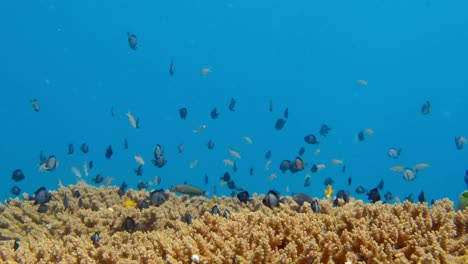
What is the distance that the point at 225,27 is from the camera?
123938 millimetres

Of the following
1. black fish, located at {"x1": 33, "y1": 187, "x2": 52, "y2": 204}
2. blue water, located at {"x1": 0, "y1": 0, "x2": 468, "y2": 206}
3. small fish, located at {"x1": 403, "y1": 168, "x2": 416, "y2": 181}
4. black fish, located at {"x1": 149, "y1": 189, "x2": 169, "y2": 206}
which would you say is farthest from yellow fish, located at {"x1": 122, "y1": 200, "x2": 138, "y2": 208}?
blue water, located at {"x1": 0, "y1": 0, "x2": 468, "y2": 206}

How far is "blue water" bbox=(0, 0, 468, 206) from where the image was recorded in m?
110

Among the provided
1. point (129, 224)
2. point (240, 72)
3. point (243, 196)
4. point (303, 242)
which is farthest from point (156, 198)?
point (240, 72)

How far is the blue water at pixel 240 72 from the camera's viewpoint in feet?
363

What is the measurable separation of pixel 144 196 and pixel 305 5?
117965 millimetres

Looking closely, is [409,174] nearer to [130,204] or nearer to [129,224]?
[130,204]

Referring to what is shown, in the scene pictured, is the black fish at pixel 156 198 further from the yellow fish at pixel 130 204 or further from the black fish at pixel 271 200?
the black fish at pixel 271 200

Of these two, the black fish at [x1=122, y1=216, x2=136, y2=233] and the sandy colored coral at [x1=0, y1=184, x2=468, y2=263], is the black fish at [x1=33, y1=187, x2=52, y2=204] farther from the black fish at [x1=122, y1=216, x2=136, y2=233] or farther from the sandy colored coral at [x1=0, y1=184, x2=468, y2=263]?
the sandy colored coral at [x1=0, y1=184, x2=468, y2=263]

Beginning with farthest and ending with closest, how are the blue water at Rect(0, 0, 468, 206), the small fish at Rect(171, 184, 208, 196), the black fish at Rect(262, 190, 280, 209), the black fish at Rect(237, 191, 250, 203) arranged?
the blue water at Rect(0, 0, 468, 206), the small fish at Rect(171, 184, 208, 196), the black fish at Rect(237, 191, 250, 203), the black fish at Rect(262, 190, 280, 209)

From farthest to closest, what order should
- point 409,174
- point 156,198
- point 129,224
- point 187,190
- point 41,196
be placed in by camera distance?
point 409,174 → point 187,190 → point 156,198 → point 41,196 → point 129,224

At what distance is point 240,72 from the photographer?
120 m

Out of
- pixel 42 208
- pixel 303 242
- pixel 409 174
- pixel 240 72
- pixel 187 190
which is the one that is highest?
pixel 240 72

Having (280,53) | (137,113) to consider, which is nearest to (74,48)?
(137,113)

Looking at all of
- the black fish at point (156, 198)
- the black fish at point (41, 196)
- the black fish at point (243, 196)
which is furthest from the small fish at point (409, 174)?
the black fish at point (41, 196)
